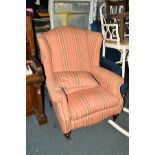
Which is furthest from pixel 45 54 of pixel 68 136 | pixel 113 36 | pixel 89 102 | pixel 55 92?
pixel 113 36

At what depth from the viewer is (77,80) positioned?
2188 millimetres

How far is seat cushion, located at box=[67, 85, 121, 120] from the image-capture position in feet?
6.52

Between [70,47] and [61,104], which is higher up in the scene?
[70,47]

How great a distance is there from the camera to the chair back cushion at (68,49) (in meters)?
2.34

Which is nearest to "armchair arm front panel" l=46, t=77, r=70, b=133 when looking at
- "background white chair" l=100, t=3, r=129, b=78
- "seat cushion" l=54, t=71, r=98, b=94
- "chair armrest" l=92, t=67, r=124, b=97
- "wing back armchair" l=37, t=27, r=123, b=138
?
"wing back armchair" l=37, t=27, r=123, b=138

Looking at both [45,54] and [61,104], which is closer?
[61,104]

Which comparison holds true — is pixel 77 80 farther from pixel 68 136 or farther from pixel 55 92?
pixel 68 136

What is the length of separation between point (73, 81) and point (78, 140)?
1.97 ft
